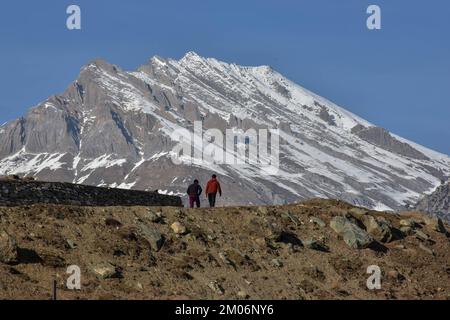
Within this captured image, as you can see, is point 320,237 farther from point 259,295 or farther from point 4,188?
point 4,188

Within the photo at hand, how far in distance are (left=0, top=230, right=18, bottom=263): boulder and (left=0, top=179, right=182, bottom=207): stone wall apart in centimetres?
661

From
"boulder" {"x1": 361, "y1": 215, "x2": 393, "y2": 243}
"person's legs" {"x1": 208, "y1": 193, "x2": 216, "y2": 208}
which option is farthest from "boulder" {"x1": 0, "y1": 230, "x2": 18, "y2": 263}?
"boulder" {"x1": 361, "y1": 215, "x2": 393, "y2": 243}

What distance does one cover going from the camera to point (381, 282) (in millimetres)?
54938

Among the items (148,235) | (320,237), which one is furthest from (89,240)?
(320,237)

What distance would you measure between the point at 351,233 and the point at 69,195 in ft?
52.5

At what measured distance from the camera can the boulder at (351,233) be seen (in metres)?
58.6

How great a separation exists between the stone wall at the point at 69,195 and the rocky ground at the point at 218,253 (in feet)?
8.49

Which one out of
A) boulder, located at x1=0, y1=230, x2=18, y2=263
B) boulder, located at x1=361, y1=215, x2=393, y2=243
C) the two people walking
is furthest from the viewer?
the two people walking

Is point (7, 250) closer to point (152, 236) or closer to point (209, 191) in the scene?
point (152, 236)

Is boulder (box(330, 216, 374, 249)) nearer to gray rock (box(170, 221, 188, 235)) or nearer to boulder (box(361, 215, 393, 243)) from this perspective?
boulder (box(361, 215, 393, 243))

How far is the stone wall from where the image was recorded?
175ft

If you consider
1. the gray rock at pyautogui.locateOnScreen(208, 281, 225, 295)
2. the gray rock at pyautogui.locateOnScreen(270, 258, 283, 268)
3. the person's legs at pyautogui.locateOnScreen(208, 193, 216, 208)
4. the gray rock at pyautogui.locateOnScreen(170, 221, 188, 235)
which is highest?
the person's legs at pyautogui.locateOnScreen(208, 193, 216, 208)

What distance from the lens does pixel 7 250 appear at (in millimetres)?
46094

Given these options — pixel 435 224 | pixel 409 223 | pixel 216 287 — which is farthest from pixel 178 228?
pixel 435 224
